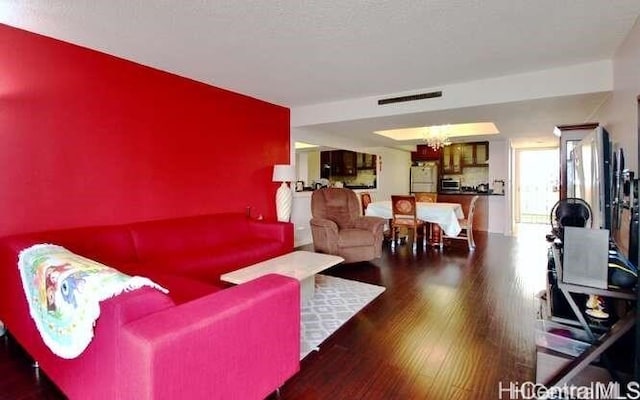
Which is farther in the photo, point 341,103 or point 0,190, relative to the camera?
point 341,103

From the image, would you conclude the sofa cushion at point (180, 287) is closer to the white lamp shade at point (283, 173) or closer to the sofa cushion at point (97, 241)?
the sofa cushion at point (97, 241)

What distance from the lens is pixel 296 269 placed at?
9.13ft

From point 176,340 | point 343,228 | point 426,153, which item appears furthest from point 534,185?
point 176,340

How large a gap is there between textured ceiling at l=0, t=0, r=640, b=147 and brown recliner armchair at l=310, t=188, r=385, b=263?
1.82 m

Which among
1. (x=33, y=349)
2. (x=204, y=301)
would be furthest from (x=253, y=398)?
(x=33, y=349)

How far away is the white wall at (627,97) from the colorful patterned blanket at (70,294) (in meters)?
3.03

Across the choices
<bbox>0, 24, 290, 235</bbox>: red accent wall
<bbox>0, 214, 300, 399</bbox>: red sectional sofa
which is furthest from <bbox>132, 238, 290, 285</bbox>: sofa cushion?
<bbox>0, 24, 290, 235</bbox>: red accent wall

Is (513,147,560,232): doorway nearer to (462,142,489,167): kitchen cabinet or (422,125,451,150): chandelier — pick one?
(462,142,489,167): kitchen cabinet

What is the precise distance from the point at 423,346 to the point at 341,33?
95.0 inches

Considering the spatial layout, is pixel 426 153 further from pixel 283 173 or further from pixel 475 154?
pixel 283 173

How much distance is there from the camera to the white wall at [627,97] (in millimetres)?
2182

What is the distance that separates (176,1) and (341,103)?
9.25ft

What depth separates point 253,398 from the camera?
146 cm

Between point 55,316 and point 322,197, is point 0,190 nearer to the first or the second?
point 55,316
